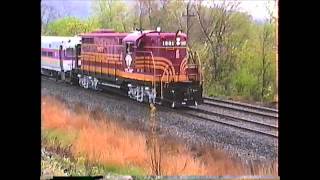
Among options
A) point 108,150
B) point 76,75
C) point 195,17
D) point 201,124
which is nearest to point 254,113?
point 201,124

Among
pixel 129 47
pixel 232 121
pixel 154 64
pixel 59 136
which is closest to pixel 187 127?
pixel 232 121

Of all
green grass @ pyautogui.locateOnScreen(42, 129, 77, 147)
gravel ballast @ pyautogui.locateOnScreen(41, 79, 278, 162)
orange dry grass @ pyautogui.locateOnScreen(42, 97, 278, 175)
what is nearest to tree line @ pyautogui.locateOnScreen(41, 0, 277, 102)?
gravel ballast @ pyautogui.locateOnScreen(41, 79, 278, 162)

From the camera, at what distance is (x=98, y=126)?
2598 millimetres

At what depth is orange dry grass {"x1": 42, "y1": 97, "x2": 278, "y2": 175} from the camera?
8.39 ft

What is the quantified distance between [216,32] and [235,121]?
1.34 ft

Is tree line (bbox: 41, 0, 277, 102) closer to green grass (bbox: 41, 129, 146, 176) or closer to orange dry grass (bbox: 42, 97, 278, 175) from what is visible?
orange dry grass (bbox: 42, 97, 278, 175)

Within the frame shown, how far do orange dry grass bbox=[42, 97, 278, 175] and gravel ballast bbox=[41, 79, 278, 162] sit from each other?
0.05 meters

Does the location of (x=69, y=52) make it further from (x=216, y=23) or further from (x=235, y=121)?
(x=235, y=121)

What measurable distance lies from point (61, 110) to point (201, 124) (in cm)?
62

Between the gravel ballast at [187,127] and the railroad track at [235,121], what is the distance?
0.7 inches

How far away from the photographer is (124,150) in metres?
2.57
